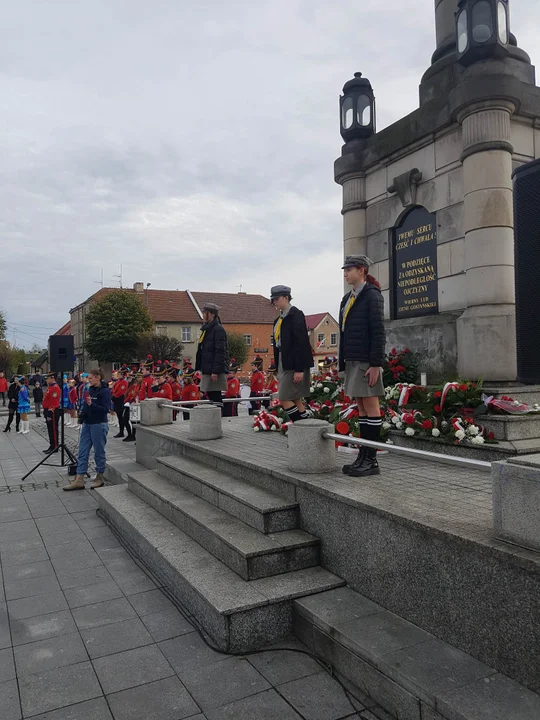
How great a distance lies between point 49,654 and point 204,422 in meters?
4.02

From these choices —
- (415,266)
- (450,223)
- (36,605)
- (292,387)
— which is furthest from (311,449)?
A: (415,266)

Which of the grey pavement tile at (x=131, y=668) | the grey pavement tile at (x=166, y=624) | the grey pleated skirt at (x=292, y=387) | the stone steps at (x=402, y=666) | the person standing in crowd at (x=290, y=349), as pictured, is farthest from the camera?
the grey pleated skirt at (x=292, y=387)

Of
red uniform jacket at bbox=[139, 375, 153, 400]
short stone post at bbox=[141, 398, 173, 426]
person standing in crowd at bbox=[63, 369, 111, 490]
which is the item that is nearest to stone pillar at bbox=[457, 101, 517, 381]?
short stone post at bbox=[141, 398, 173, 426]

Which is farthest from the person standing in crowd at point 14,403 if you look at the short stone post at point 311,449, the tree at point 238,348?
the tree at point 238,348

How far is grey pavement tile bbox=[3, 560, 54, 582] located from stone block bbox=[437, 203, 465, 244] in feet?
21.9

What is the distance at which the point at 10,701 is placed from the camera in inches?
126

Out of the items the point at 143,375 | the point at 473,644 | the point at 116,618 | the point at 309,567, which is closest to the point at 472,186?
the point at 309,567

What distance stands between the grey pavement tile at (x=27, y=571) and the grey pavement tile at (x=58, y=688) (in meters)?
1.91

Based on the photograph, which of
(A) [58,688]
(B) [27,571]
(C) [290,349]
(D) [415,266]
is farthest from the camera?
(D) [415,266]

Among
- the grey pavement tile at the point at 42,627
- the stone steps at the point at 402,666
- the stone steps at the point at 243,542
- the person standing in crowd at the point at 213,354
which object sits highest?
the person standing in crowd at the point at 213,354

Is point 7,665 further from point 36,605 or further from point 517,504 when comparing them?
point 517,504

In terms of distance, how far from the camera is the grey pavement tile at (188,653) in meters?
3.59

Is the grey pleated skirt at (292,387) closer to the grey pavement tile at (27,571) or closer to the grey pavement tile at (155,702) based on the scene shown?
the grey pavement tile at (27,571)

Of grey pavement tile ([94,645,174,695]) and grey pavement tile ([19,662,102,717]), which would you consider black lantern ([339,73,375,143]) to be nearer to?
grey pavement tile ([94,645,174,695])
